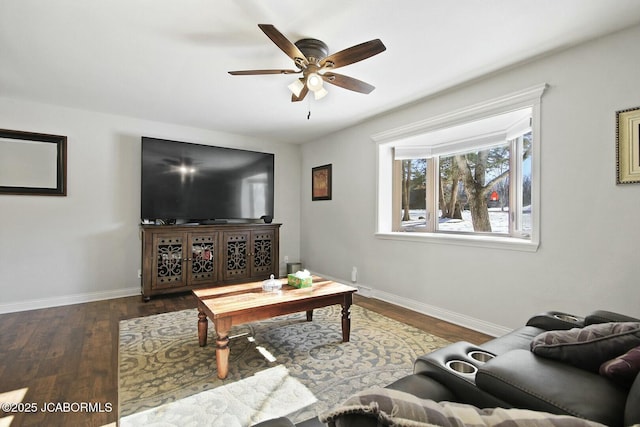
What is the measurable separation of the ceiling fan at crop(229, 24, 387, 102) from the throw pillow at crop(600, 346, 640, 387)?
1811 mm

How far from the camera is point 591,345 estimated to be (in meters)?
1.12

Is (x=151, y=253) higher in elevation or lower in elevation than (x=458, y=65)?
lower

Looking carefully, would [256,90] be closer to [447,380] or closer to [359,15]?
[359,15]

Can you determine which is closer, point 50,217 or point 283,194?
point 50,217

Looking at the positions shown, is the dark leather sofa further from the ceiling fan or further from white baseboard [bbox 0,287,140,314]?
white baseboard [bbox 0,287,140,314]

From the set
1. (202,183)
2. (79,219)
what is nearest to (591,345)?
(202,183)

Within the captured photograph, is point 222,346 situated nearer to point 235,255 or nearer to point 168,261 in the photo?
point 168,261

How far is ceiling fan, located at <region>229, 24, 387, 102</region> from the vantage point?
6.06 ft

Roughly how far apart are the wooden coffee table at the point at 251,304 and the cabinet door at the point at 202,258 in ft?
5.40

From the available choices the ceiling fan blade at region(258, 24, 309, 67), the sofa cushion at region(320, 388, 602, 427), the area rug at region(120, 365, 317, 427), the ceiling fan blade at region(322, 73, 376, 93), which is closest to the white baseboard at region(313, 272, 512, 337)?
the area rug at region(120, 365, 317, 427)

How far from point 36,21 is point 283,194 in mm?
3645

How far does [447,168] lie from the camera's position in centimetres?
364

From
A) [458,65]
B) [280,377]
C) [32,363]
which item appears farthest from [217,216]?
[458,65]

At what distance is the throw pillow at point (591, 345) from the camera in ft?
3.59
